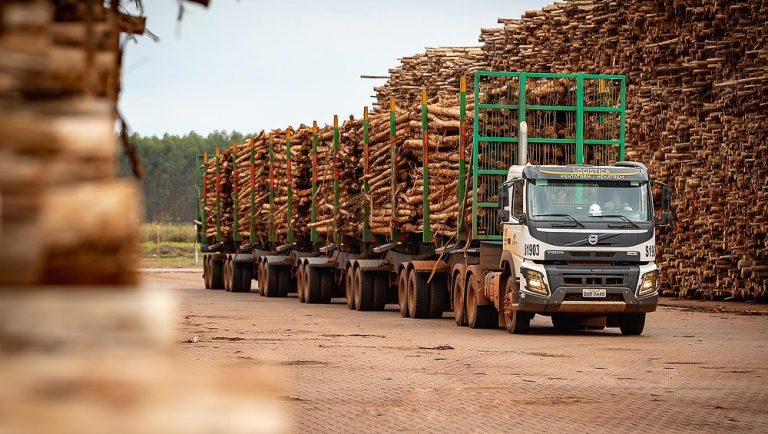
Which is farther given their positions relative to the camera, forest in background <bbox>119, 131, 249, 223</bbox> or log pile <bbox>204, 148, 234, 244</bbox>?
forest in background <bbox>119, 131, 249, 223</bbox>

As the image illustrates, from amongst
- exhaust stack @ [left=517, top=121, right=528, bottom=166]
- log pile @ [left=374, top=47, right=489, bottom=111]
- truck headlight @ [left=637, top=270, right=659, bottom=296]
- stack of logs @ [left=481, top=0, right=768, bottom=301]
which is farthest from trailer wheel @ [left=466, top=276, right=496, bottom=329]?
log pile @ [left=374, top=47, right=489, bottom=111]

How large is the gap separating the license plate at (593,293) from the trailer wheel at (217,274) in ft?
81.1

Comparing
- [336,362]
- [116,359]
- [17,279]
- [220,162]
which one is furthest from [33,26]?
[220,162]

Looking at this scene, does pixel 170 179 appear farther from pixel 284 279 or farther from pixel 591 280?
pixel 591 280

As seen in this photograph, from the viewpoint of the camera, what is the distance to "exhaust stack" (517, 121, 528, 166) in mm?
22734

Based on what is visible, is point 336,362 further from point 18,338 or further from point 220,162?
point 220,162

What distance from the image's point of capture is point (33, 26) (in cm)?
246

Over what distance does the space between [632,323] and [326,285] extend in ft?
41.6

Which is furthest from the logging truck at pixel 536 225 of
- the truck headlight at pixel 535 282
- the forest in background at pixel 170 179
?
the forest in background at pixel 170 179

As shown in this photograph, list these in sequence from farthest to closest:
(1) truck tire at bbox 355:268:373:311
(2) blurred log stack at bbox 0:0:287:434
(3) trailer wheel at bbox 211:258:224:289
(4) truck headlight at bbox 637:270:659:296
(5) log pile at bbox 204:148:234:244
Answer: (5) log pile at bbox 204:148:234:244, (3) trailer wheel at bbox 211:258:224:289, (1) truck tire at bbox 355:268:373:311, (4) truck headlight at bbox 637:270:659:296, (2) blurred log stack at bbox 0:0:287:434

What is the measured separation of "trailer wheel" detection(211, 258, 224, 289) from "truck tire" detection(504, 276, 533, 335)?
76.4 feet

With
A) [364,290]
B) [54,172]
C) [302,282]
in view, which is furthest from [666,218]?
[54,172]

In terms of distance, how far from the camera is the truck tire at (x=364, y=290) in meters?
29.4

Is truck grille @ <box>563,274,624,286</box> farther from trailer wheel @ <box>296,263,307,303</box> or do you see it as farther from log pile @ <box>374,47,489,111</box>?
log pile @ <box>374,47,489,111</box>
